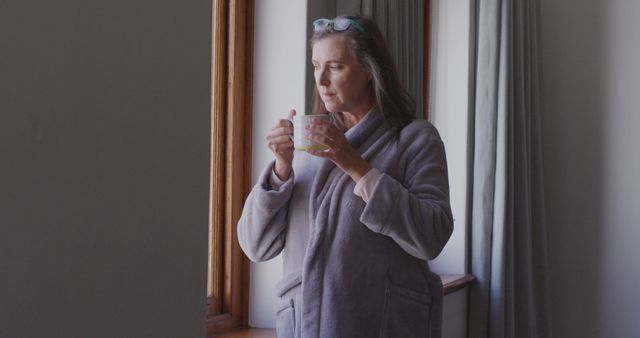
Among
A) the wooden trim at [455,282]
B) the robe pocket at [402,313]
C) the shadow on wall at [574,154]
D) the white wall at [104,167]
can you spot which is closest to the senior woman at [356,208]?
the robe pocket at [402,313]

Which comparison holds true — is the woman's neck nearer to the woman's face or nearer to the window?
the woman's face

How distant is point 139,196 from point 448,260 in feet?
7.98

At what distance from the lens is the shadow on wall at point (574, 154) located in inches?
142

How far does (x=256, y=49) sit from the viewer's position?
239cm

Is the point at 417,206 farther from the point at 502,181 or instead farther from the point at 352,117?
the point at 502,181

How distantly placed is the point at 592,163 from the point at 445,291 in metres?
1.13

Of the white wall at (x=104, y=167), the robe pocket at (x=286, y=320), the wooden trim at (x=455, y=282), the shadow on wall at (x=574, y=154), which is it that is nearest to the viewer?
the white wall at (x=104, y=167)

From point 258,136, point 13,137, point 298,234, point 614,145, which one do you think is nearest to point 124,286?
point 13,137

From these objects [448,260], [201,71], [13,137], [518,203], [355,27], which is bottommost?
[448,260]

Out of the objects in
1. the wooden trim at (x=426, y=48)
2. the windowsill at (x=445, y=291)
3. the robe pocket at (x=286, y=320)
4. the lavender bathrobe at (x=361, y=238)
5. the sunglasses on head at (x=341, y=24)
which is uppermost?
the wooden trim at (x=426, y=48)

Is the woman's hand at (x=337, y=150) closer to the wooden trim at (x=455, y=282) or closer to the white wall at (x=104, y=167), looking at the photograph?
the white wall at (x=104, y=167)

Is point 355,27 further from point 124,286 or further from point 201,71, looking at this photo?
point 124,286

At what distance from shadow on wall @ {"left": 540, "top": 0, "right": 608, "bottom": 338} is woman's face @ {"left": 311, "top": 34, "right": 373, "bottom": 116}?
218cm

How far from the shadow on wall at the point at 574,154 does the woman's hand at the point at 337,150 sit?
7.54ft
